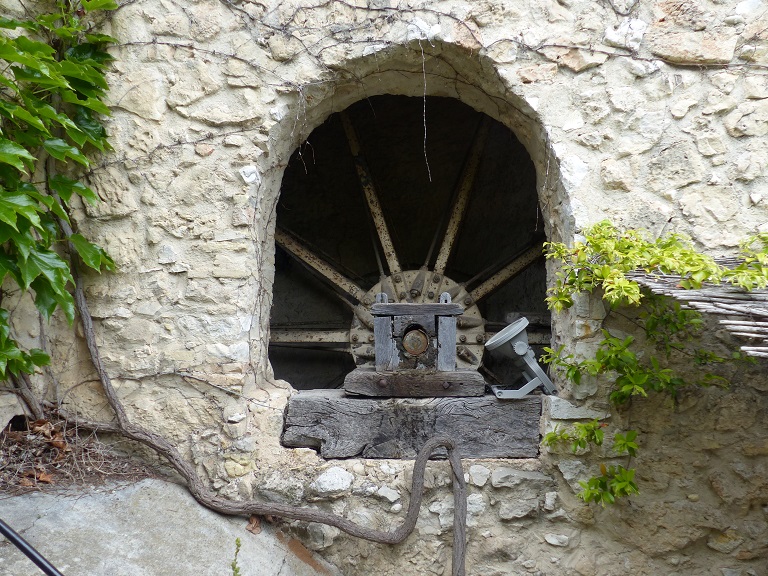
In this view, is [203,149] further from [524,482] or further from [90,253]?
[524,482]

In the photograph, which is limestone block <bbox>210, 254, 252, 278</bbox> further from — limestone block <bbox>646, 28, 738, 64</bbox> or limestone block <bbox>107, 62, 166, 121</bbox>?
limestone block <bbox>646, 28, 738, 64</bbox>

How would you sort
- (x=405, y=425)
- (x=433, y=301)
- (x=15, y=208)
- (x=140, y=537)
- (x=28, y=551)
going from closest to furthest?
(x=28, y=551), (x=15, y=208), (x=140, y=537), (x=405, y=425), (x=433, y=301)

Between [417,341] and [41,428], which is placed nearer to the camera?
[41,428]

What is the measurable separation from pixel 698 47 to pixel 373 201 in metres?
1.89

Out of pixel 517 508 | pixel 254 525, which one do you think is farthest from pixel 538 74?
pixel 254 525

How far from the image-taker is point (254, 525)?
2516 millimetres

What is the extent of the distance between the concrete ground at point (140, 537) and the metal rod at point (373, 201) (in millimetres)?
1665

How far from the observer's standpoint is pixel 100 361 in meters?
2.60

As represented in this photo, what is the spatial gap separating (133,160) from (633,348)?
2.05m

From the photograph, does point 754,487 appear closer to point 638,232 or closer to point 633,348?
point 633,348

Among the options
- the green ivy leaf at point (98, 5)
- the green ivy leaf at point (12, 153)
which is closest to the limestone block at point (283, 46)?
the green ivy leaf at point (98, 5)

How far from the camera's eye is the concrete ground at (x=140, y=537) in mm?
2174

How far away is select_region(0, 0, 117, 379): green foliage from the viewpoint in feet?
7.30

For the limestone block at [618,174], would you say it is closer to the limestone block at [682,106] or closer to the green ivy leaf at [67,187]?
the limestone block at [682,106]
